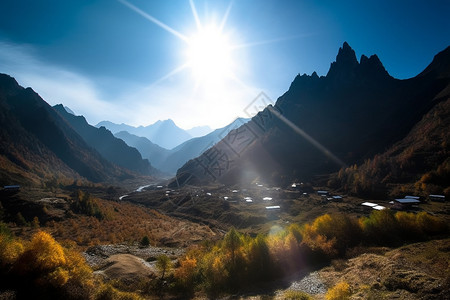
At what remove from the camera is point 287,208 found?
308 feet

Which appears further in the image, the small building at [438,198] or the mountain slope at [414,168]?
the mountain slope at [414,168]

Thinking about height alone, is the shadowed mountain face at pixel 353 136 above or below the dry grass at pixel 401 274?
above

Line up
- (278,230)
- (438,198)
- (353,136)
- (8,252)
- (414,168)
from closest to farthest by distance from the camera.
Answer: (8,252)
(278,230)
(438,198)
(414,168)
(353,136)

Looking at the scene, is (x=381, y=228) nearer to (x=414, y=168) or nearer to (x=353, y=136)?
(x=414, y=168)

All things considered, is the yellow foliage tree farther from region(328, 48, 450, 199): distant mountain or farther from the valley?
region(328, 48, 450, 199): distant mountain

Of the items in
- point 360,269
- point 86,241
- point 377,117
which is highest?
point 377,117

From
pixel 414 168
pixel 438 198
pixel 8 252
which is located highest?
pixel 414 168

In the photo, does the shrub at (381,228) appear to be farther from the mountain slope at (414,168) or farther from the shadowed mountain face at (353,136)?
the shadowed mountain face at (353,136)

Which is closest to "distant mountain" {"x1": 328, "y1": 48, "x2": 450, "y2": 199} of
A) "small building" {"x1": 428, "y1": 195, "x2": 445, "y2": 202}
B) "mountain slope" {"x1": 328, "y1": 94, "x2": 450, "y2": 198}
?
"mountain slope" {"x1": 328, "y1": 94, "x2": 450, "y2": 198}

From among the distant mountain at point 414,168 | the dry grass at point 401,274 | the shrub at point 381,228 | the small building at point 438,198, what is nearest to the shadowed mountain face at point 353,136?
the distant mountain at point 414,168

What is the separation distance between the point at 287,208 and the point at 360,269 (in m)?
72.5

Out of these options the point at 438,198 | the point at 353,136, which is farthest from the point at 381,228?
the point at 353,136

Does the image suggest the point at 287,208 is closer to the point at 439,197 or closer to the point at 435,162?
the point at 439,197

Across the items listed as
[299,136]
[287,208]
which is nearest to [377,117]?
[299,136]
